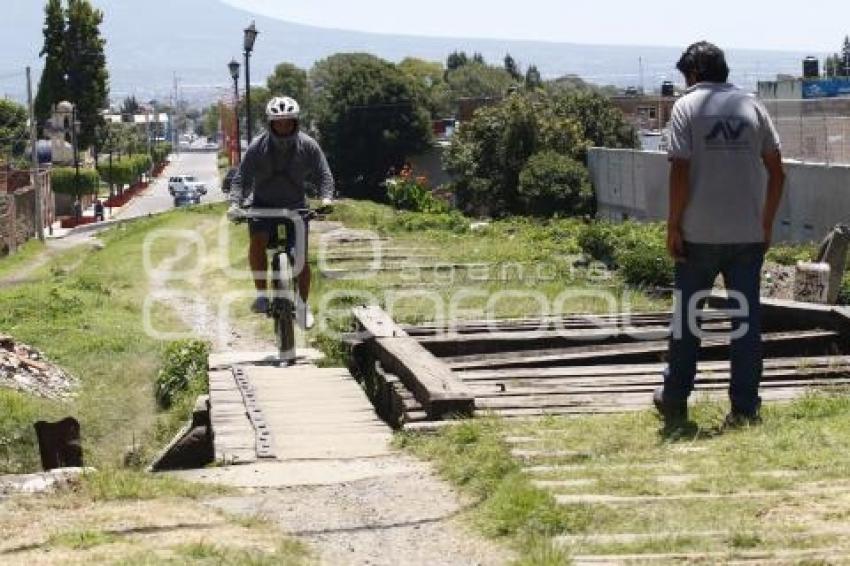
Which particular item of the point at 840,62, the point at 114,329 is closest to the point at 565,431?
the point at 114,329

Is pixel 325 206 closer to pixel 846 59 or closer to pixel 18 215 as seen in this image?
pixel 18 215

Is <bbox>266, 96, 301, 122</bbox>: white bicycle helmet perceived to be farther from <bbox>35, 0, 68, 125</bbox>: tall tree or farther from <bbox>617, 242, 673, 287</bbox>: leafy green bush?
<bbox>35, 0, 68, 125</bbox>: tall tree

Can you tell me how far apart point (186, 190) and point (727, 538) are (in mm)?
89624

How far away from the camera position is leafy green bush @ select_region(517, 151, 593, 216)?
145ft

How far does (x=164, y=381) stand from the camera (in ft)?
42.8

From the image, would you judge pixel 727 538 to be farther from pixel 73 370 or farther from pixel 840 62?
pixel 840 62

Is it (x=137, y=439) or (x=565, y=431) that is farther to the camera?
(x=137, y=439)

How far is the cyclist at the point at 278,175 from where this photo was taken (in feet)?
36.9

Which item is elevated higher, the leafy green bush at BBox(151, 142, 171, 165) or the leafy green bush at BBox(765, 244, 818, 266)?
the leafy green bush at BBox(765, 244, 818, 266)

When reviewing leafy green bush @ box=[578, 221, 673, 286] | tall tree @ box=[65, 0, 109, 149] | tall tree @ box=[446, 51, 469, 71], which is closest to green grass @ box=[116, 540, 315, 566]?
leafy green bush @ box=[578, 221, 673, 286]

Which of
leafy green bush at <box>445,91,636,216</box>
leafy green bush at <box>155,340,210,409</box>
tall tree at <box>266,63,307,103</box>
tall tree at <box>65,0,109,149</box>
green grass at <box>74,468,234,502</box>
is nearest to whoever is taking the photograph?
green grass at <box>74,468,234,502</box>

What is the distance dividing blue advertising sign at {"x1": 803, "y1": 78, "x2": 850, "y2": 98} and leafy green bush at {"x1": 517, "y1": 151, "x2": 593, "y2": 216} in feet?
55.6

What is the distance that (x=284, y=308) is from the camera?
38.3 feet

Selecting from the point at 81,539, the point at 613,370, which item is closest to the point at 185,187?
the point at 613,370
